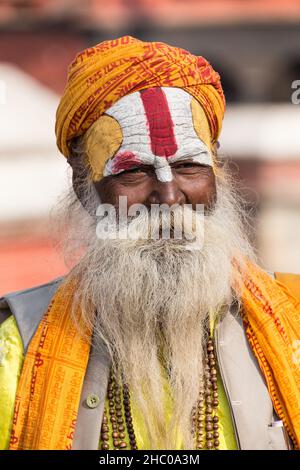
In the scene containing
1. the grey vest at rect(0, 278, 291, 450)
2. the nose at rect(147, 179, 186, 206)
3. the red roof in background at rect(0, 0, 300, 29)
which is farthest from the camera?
the red roof in background at rect(0, 0, 300, 29)

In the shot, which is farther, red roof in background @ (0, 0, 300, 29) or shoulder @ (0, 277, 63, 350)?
red roof in background @ (0, 0, 300, 29)

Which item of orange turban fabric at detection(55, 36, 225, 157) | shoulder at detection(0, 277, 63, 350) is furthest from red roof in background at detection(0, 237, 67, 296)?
orange turban fabric at detection(55, 36, 225, 157)

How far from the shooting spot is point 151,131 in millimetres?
2928

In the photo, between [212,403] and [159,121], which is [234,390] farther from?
[159,121]

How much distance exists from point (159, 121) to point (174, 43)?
9.62 meters

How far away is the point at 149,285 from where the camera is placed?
2.81 meters

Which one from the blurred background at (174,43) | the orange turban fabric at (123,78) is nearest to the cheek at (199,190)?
the orange turban fabric at (123,78)

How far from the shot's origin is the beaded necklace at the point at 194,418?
2.74m

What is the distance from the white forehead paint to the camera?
2912mm

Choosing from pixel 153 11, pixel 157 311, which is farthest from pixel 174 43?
pixel 157 311

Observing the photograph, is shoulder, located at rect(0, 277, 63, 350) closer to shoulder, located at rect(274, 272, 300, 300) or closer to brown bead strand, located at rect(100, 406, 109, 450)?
brown bead strand, located at rect(100, 406, 109, 450)

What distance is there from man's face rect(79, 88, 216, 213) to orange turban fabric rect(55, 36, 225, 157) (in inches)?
1.4

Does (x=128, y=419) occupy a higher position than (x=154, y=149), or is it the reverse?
(x=154, y=149)
